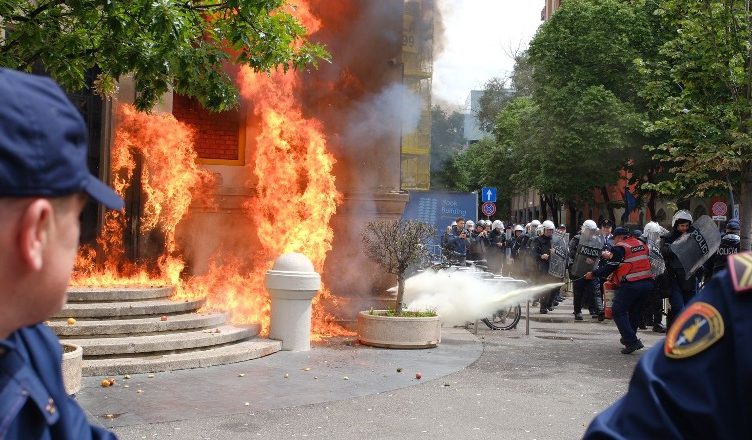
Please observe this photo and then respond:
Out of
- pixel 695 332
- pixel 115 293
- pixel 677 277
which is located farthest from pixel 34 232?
pixel 677 277

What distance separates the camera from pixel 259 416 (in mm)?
7180

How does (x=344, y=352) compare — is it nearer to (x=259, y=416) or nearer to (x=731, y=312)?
(x=259, y=416)

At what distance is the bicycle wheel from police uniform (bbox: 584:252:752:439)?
13638 mm

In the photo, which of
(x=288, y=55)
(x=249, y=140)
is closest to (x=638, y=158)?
(x=249, y=140)

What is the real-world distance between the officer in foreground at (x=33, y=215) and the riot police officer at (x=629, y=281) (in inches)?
451

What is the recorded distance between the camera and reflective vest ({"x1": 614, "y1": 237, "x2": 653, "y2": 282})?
39.9ft

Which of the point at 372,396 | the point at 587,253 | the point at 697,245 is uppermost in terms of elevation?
the point at 697,245

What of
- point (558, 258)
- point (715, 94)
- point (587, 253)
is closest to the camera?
point (715, 94)

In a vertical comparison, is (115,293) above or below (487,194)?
below

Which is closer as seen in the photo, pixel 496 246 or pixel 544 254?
pixel 544 254

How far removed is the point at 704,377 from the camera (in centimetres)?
124

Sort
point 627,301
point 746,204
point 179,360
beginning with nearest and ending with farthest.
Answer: point 179,360 → point 627,301 → point 746,204

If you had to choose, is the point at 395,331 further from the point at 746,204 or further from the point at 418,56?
the point at 746,204

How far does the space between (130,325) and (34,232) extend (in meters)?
8.82
